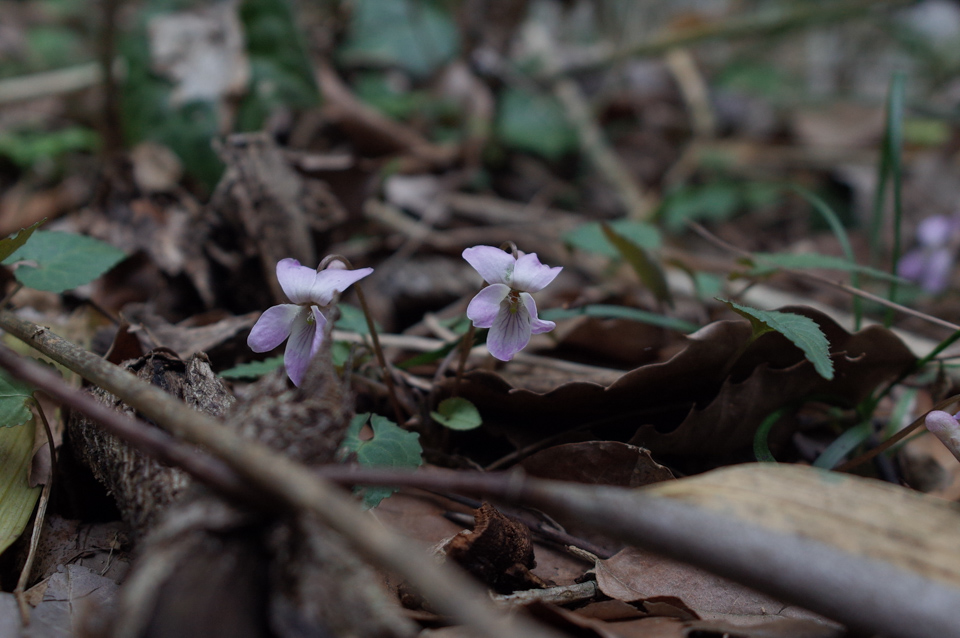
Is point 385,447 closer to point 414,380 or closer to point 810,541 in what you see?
point 414,380

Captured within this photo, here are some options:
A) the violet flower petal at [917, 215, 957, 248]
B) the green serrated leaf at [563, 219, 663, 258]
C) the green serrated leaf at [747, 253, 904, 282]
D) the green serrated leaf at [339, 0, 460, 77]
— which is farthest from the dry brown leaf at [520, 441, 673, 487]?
the green serrated leaf at [339, 0, 460, 77]

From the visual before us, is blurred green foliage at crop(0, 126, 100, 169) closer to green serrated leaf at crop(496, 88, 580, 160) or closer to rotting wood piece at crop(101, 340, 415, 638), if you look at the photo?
green serrated leaf at crop(496, 88, 580, 160)

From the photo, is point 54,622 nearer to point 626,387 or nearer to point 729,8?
point 626,387

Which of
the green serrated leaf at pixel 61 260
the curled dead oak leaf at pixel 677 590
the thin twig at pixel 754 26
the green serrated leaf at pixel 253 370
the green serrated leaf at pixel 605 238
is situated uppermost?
the thin twig at pixel 754 26

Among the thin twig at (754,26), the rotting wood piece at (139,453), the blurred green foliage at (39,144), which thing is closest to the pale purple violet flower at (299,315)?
the rotting wood piece at (139,453)

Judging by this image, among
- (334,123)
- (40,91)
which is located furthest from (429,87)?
(40,91)

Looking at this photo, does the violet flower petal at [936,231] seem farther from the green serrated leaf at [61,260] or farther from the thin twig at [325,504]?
the green serrated leaf at [61,260]
